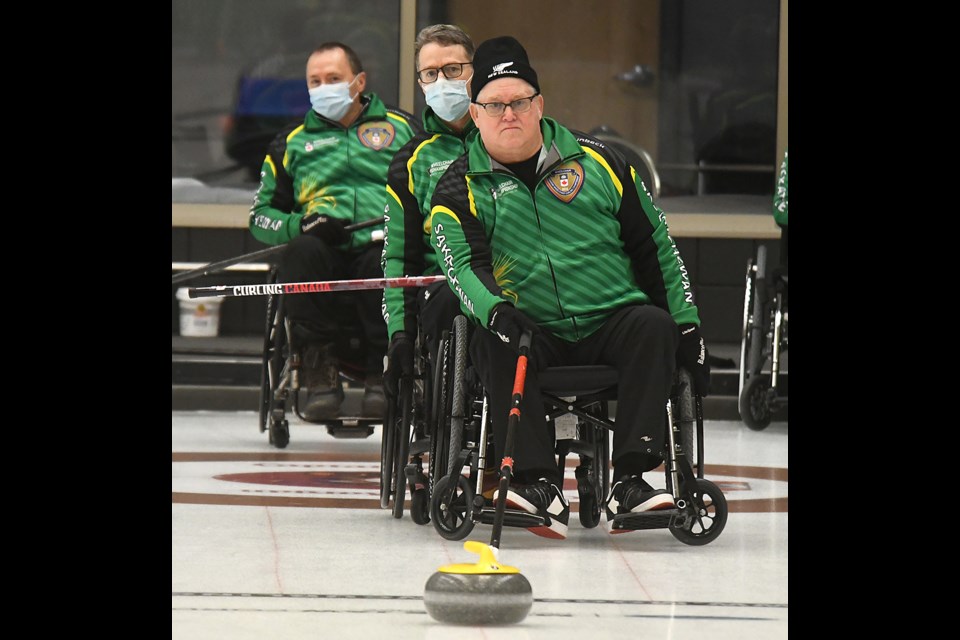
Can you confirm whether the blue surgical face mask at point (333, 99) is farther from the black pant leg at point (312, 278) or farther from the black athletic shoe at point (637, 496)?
the black athletic shoe at point (637, 496)

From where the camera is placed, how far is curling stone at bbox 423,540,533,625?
3113 millimetres

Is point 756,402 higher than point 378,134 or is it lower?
lower

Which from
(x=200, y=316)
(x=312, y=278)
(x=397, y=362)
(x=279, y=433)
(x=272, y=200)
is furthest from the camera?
(x=200, y=316)

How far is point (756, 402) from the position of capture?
23.7 ft

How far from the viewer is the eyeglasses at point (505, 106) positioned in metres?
4.19

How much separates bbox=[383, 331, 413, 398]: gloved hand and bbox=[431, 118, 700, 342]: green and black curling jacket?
1.22 ft

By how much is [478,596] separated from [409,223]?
1693mm

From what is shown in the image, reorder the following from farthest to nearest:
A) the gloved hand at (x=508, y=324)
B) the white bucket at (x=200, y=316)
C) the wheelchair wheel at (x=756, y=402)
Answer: the white bucket at (x=200, y=316), the wheelchair wheel at (x=756, y=402), the gloved hand at (x=508, y=324)

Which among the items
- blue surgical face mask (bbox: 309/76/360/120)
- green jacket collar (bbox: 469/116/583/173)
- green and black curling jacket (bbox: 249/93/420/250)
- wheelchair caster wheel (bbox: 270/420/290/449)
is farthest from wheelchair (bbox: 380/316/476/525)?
wheelchair caster wheel (bbox: 270/420/290/449)

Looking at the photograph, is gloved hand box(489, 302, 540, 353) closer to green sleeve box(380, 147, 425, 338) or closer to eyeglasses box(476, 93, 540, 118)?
eyeglasses box(476, 93, 540, 118)

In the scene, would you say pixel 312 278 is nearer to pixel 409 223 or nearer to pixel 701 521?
pixel 409 223

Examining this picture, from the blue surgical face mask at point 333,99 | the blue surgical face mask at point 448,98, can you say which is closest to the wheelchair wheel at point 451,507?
the blue surgical face mask at point 448,98

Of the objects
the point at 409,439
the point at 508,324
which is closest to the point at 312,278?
the point at 409,439
